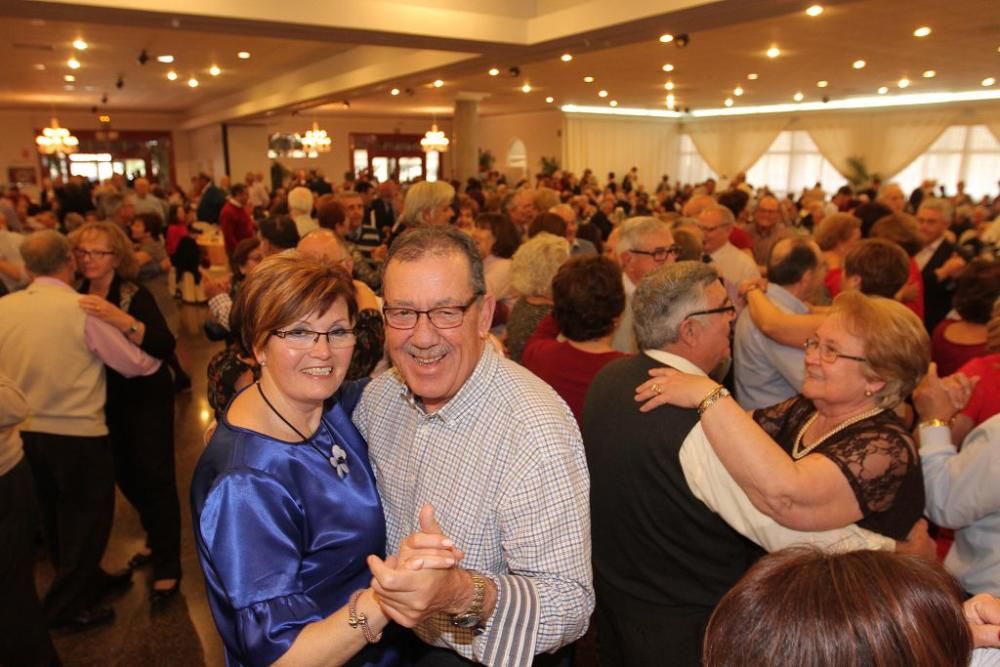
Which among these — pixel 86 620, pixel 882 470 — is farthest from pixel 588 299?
pixel 86 620

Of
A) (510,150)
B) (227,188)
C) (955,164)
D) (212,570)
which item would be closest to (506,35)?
(212,570)

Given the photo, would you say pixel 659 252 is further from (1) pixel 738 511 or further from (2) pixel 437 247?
(2) pixel 437 247

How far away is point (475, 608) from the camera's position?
114 cm

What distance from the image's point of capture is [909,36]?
27.3 ft

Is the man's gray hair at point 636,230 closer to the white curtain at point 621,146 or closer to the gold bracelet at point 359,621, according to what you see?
the gold bracelet at point 359,621

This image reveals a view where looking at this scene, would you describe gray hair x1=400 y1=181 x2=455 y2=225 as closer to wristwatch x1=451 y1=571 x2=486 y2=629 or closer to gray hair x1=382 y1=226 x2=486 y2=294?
gray hair x1=382 y1=226 x2=486 y2=294

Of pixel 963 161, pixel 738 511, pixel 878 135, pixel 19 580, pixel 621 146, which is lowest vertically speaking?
pixel 19 580

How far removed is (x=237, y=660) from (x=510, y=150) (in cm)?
2330

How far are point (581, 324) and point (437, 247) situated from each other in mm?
1181

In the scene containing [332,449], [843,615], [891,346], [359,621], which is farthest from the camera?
[891,346]

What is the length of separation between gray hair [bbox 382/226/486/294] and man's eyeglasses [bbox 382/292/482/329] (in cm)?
6

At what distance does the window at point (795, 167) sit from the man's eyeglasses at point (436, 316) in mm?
20168

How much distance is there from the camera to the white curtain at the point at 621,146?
21031 millimetres

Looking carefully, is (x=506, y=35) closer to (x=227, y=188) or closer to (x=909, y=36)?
(x=909, y=36)
